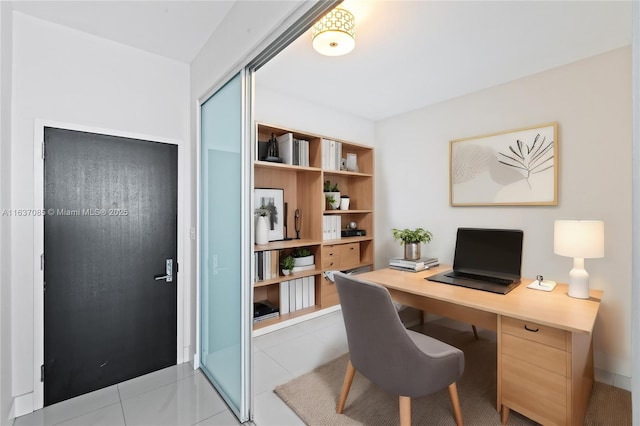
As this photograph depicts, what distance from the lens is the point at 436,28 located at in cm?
195

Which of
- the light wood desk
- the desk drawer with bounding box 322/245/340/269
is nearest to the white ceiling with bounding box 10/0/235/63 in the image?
the desk drawer with bounding box 322/245/340/269

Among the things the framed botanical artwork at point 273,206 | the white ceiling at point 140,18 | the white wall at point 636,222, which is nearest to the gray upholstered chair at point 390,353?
the white wall at point 636,222

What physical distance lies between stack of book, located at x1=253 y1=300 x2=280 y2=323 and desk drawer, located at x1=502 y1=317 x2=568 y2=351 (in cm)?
207

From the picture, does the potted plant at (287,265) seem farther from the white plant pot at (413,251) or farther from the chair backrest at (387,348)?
the chair backrest at (387,348)

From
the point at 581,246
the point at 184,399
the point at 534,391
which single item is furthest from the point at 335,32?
the point at 184,399

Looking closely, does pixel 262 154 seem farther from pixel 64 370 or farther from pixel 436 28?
pixel 64 370

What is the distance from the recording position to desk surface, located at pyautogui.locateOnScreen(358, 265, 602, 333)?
1.54 m

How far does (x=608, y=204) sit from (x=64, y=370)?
4.03 meters

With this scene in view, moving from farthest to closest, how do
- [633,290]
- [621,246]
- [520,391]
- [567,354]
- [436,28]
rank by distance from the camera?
[621,246], [436,28], [520,391], [567,354], [633,290]

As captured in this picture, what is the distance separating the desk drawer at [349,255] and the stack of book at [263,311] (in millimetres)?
924

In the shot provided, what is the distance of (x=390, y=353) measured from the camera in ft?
4.99

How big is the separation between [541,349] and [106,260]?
111 inches

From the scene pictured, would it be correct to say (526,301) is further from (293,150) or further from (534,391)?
(293,150)

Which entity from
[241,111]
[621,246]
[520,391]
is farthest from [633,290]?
[621,246]
